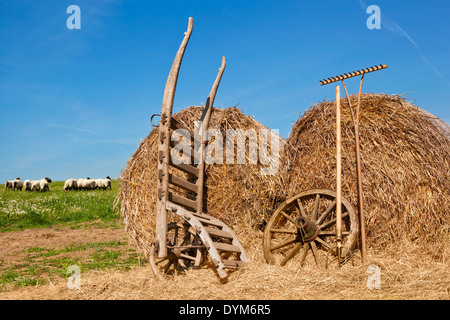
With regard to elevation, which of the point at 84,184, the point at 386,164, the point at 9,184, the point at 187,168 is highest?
the point at 9,184

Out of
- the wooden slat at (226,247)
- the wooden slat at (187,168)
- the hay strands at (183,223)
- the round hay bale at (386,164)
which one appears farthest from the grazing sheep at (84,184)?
the wooden slat at (226,247)

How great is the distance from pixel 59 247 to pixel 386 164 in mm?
8172

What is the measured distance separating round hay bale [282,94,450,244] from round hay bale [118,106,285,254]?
23.2 inches

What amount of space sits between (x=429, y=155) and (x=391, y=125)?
831 mm

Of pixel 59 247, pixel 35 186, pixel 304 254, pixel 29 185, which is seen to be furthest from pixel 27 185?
pixel 304 254

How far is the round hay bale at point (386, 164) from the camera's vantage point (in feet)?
20.6

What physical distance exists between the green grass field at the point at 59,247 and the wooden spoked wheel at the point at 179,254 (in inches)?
41.4

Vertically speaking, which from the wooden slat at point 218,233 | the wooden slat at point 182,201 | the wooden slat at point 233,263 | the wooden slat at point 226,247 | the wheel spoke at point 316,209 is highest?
the wooden slat at point 182,201

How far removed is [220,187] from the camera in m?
7.67

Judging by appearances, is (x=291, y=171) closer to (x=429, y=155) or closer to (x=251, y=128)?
(x=251, y=128)

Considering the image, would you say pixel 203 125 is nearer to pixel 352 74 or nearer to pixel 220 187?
pixel 220 187

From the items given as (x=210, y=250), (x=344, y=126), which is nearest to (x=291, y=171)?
(x=344, y=126)

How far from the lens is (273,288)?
17.1ft
